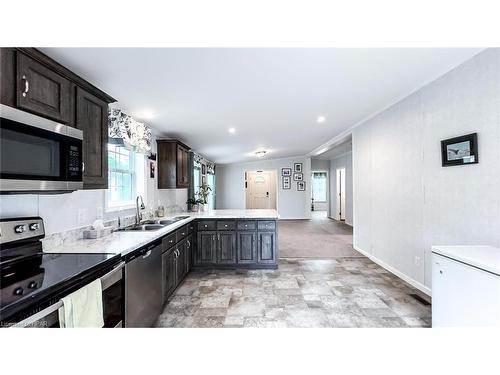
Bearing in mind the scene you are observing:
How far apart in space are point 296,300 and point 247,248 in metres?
1.27

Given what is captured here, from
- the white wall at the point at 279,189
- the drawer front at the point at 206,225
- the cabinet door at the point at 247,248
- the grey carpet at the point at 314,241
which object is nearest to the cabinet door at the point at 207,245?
the drawer front at the point at 206,225

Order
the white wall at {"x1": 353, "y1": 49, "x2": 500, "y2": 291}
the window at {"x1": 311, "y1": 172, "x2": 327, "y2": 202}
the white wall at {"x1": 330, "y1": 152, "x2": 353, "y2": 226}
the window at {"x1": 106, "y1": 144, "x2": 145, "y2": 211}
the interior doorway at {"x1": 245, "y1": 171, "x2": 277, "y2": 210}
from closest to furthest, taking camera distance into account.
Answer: the white wall at {"x1": 353, "y1": 49, "x2": 500, "y2": 291} < the window at {"x1": 106, "y1": 144, "x2": 145, "y2": 211} < the white wall at {"x1": 330, "y1": 152, "x2": 353, "y2": 226} < the interior doorway at {"x1": 245, "y1": 171, "x2": 277, "y2": 210} < the window at {"x1": 311, "y1": 172, "x2": 327, "y2": 202}

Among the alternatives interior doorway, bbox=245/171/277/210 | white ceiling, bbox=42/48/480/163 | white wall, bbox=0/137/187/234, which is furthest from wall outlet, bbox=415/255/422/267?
interior doorway, bbox=245/171/277/210

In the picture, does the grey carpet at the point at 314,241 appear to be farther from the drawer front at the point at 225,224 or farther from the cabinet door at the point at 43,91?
the cabinet door at the point at 43,91

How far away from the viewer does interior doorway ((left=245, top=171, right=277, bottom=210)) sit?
9.98 m

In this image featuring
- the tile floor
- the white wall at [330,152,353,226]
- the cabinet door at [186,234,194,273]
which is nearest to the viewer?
the tile floor

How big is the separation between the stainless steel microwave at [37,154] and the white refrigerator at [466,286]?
2712 mm

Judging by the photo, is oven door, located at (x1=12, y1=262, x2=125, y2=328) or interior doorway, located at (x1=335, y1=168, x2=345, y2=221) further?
interior doorway, located at (x1=335, y1=168, x2=345, y2=221)

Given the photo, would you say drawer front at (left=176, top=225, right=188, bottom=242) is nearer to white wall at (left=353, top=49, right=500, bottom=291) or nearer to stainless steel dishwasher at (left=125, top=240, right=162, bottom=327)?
stainless steel dishwasher at (left=125, top=240, right=162, bottom=327)

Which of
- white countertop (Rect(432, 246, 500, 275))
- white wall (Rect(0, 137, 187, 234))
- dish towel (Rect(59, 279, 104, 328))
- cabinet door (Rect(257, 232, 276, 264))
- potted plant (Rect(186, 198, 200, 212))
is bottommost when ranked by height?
cabinet door (Rect(257, 232, 276, 264))

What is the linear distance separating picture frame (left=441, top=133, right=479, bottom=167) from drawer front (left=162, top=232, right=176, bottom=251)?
10.0 ft

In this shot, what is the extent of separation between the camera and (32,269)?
1.32 m

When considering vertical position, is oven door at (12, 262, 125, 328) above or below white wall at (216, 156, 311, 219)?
below

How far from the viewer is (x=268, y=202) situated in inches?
393
